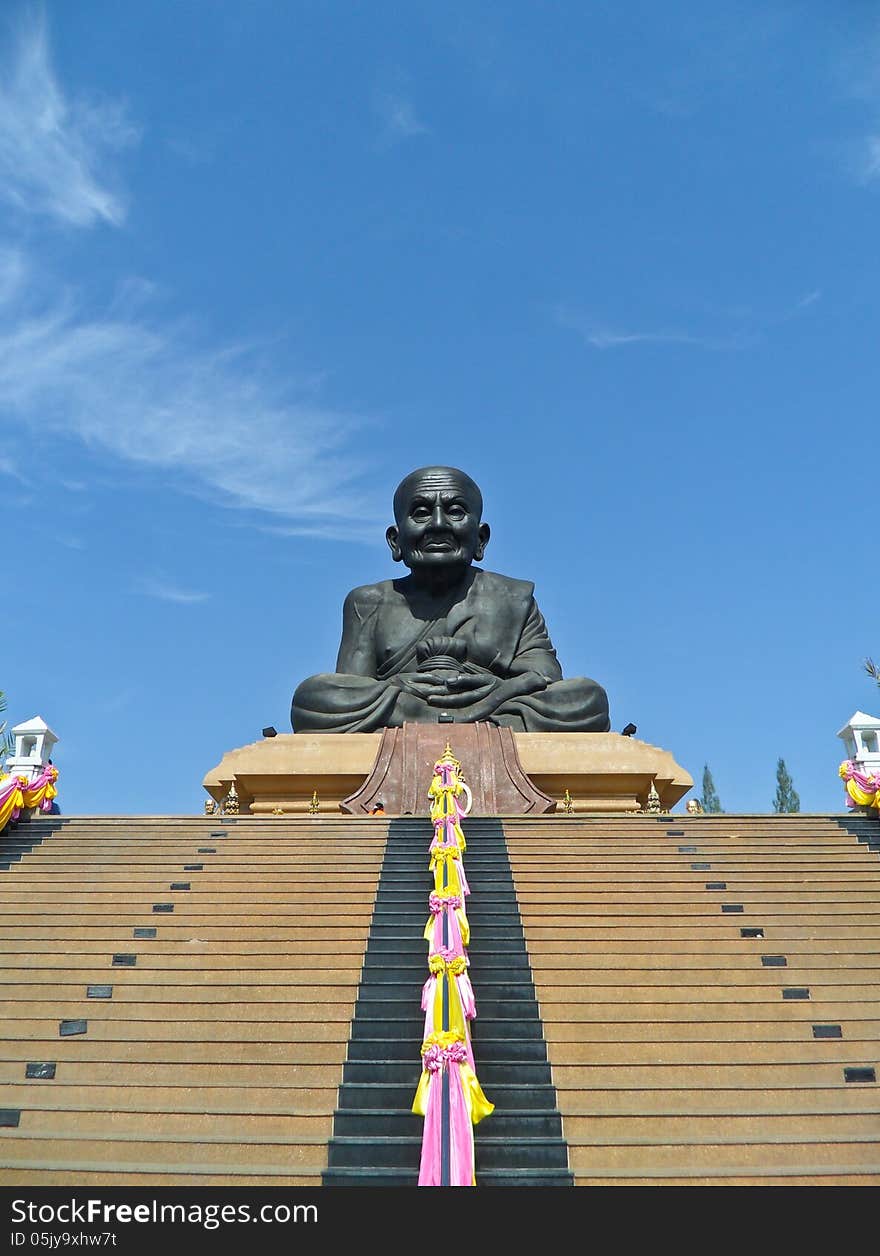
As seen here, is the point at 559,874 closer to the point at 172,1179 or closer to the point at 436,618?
the point at 172,1179

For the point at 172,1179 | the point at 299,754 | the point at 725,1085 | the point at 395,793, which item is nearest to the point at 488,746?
the point at 395,793

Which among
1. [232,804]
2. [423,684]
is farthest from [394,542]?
[232,804]

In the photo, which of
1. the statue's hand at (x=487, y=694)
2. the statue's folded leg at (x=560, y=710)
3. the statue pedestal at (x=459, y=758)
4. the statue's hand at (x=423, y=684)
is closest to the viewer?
the statue pedestal at (x=459, y=758)

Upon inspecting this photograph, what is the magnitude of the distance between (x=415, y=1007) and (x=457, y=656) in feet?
31.5

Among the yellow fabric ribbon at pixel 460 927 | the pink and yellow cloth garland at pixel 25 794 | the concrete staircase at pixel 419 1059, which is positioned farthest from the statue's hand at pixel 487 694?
the yellow fabric ribbon at pixel 460 927

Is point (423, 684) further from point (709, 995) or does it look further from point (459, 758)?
point (709, 995)

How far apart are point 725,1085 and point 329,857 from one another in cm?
422

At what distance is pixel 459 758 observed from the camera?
12469 mm

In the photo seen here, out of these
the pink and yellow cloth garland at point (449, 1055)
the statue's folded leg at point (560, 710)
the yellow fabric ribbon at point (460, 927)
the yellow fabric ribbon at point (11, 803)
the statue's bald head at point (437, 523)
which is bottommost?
the pink and yellow cloth garland at point (449, 1055)

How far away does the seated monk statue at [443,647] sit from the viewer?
46.7 feet

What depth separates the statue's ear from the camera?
17453mm

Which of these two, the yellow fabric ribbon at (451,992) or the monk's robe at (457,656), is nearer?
the yellow fabric ribbon at (451,992)

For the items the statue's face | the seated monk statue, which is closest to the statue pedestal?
the seated monk statue

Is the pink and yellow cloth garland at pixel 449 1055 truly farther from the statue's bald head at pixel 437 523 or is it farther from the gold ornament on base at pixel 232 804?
the statue's bald head at pixel 437 523
